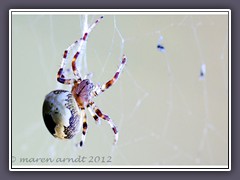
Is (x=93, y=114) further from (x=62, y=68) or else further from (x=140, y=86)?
(x=140, y=86)

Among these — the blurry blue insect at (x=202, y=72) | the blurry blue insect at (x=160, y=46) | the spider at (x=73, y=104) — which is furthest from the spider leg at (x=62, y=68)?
the blurry blue insect at (x=202, y=72)

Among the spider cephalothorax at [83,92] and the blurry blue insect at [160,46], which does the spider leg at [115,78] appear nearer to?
the spider cephalothorax at [83,92]

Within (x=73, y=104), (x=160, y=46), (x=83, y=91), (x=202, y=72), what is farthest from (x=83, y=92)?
(x=202, y=72)

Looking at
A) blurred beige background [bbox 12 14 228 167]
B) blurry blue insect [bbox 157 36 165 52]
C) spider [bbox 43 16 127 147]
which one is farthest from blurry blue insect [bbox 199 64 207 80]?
spider [bbox 43 16 127 147]

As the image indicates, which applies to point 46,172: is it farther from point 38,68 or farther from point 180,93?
point 180,93

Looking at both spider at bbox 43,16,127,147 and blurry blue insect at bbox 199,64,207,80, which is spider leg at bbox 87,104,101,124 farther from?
blurry blue insect at bbox 199,64,207,80

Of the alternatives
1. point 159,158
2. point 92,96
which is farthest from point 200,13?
point 159,158
